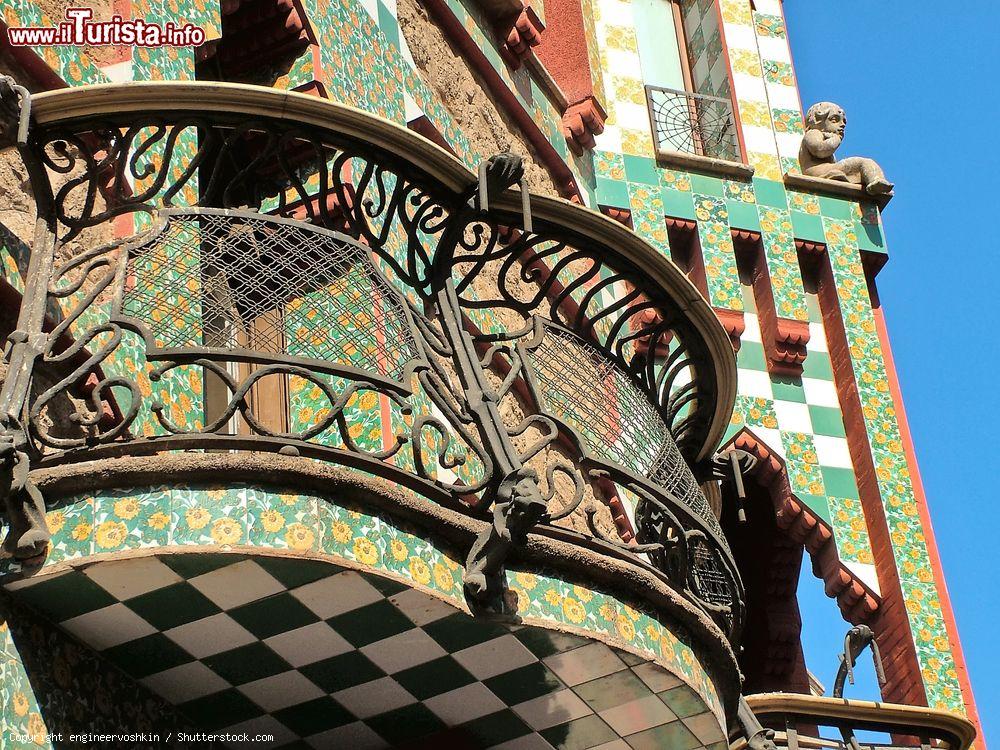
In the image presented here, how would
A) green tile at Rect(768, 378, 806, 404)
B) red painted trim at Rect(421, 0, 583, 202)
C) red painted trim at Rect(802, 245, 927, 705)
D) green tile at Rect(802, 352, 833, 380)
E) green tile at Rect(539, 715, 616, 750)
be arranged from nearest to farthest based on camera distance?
green tile at Rect(539, 715, 616, 750), red painted trim at Rect(421, 0, 583, 202), red painted trim at Rect(802, 245, 927, 705), green tile at Rect(768, 378, 806, 404), green tile at Rect(802, 352, 833, 380)

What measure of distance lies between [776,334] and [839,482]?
1.09 meters

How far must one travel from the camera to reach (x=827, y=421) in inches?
454

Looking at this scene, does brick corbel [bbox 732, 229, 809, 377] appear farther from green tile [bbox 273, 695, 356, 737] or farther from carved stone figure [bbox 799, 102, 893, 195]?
green tile [bbox 273, 695, 356, 737]

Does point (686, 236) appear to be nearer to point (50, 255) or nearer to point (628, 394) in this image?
point (628, 394)

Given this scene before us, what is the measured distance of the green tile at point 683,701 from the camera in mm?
5832

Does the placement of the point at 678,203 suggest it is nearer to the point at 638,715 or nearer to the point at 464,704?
the point at 638,715

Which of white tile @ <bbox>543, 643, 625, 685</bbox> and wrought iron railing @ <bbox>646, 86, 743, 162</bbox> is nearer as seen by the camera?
white tile @ <bbox>543, 643, 625, 685</bbox>

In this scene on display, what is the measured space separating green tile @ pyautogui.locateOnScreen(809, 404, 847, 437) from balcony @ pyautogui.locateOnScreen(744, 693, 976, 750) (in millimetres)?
2718

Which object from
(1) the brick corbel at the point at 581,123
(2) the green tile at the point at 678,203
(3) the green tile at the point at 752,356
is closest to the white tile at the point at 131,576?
(1) the brick corbel at the point at 581,123

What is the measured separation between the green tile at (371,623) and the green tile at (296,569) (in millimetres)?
255

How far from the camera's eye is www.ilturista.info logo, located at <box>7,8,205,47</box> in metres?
6.24

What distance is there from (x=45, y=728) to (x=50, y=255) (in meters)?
1.38

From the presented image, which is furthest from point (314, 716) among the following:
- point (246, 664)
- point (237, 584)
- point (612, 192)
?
point (612, 192)

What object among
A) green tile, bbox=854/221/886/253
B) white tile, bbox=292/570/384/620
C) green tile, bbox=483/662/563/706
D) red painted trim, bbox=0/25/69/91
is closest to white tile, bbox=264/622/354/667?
white tile, bbox=292/570/384/620
